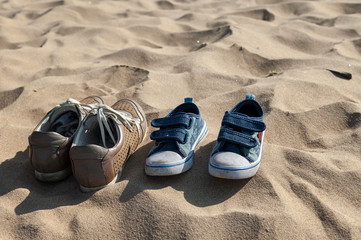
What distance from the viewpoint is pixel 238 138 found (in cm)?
179

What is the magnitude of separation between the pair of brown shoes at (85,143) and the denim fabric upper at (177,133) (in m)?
0.19

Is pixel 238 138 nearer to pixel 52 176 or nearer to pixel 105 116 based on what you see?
pixel 105 116

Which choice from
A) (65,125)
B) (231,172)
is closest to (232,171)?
(231,172)

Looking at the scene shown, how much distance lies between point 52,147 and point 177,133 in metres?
0.66

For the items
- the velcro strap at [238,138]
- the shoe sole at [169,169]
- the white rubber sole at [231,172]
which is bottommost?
the shoe sole at [169,169]

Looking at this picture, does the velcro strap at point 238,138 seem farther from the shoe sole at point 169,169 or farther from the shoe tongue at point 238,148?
the shoe sole at point 169,169

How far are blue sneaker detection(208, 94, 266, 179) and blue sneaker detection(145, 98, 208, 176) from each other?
16cm

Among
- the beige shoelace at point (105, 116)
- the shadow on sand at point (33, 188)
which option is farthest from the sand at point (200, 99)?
the beige shoelace at point (105, 116)

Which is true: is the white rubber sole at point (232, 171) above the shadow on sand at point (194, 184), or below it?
above

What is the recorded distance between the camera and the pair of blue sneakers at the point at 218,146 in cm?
171

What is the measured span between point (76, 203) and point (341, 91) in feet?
6.78

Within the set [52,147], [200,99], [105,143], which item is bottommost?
[200,99]

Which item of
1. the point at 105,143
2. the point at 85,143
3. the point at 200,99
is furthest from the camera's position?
the point at 200,99

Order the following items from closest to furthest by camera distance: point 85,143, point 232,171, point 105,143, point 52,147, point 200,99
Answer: point 232,171
point 52,147
point 85,143
point 105,143
point 200,99
